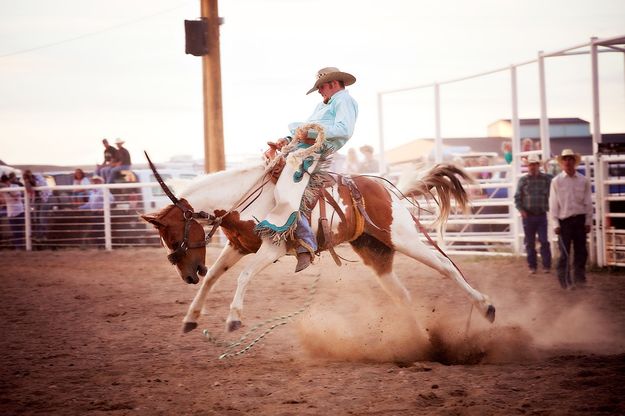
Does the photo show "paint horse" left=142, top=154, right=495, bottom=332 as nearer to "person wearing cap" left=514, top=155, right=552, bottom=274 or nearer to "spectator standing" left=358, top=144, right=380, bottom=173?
"person wearing cap" left=514, top=155, right=552, bottom=274

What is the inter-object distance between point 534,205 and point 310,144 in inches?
191

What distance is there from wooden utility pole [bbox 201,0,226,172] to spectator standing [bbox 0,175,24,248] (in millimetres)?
5356

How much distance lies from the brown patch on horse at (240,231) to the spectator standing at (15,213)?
10750mm

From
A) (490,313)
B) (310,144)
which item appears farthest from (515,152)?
(310,144)

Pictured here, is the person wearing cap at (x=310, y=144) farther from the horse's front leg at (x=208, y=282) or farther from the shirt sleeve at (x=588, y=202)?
the shirt sleeve at (x=588, y=202)

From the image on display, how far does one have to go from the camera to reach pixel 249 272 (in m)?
4.92

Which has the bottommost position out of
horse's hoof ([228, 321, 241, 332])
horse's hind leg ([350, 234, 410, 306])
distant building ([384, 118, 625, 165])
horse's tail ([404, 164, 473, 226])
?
horse's hoof ([228, 321, 241, 332])

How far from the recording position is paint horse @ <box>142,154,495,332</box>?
5.05 m

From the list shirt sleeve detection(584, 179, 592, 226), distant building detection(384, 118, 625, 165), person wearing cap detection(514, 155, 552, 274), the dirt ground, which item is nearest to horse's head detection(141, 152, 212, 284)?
the dirt ground

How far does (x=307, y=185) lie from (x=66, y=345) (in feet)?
7.77

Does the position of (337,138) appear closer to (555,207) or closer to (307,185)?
(307,185)

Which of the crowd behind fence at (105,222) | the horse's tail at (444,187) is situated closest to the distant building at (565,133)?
the crowd behind fence at (105,222)

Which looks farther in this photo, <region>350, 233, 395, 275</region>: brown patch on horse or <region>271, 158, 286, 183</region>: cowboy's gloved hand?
<region>350, 233, 395, 275</region>: brown patch on horse

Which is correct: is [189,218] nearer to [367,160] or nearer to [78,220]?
[367,160]
